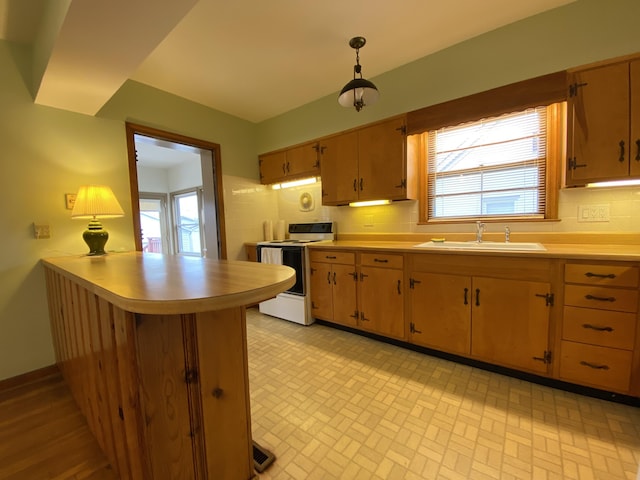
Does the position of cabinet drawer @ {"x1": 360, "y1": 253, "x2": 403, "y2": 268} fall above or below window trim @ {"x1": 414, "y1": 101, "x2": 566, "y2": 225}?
below

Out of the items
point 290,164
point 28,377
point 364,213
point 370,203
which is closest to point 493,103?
point 370,203

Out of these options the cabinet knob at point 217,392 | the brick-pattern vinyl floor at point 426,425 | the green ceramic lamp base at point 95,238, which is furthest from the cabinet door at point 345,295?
the green ceramic lamp base at point 95,238

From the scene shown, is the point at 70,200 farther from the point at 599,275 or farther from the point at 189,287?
the point at 599,275

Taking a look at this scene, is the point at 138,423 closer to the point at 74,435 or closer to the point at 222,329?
the point at 222,329

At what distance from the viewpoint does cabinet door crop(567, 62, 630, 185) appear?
1.63 m

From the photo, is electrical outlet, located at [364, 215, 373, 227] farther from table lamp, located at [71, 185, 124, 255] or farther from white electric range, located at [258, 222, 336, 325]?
table lamp, located at [71, 185, 124, 255]

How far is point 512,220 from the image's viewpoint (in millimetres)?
2197

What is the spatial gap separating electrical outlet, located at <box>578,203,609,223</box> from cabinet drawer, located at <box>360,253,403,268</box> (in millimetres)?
1316

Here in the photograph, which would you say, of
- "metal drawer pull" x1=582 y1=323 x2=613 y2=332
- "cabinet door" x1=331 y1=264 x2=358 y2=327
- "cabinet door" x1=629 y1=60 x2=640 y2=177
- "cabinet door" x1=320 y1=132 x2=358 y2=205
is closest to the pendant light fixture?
"cabinet door" x1=320 y1=132 x2=358 y2=205

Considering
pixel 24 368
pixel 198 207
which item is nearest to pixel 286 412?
pixel 24 368

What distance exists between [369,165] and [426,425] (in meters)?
2.14

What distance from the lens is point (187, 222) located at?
573 cm

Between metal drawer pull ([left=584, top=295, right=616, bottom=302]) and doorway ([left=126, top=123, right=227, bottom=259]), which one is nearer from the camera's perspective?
metal drawer pull ([left=584, top=295, right=616, bottom=302])

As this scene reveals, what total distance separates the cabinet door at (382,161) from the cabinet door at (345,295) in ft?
2.56
